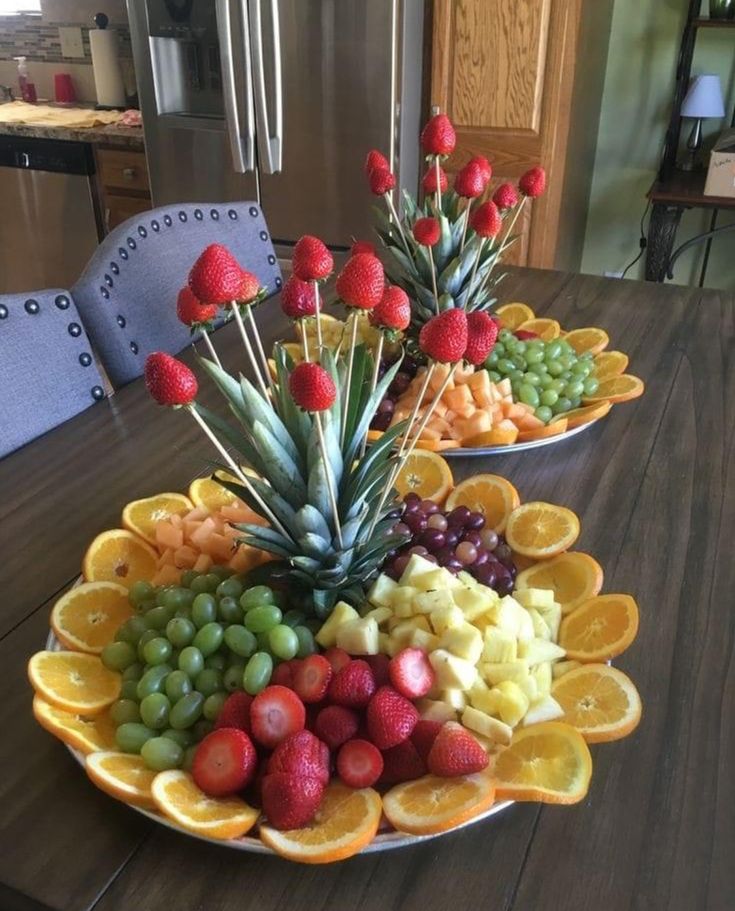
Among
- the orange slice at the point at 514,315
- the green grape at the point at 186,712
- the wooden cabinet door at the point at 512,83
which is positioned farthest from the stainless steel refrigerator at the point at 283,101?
the green grape at the point at 186,712

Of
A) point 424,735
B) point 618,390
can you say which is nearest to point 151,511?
point 424,735

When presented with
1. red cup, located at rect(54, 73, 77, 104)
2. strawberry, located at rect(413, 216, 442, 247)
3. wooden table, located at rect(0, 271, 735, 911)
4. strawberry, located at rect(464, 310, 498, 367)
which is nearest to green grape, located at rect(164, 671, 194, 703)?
wooden table, located at rect(0, 271, 735, 911)

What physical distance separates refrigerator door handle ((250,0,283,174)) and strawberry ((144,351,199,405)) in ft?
7.58

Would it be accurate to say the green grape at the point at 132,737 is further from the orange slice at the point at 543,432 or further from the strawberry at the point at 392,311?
the orange slice at the point at 543,432

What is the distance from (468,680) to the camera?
0.73 meters

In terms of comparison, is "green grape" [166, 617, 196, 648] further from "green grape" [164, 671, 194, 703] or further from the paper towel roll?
the paper towel roll

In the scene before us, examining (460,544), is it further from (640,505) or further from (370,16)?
(370,16)

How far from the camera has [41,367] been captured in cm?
134

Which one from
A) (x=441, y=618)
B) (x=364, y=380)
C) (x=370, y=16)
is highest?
(x=370, y=16)

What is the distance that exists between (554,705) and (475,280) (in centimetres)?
93

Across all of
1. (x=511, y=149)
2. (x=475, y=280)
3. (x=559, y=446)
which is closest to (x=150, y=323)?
(x=475, y=280)

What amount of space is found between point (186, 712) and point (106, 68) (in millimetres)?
3742

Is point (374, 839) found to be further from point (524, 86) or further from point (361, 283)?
point (524, 86)

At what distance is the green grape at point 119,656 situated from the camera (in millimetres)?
807
